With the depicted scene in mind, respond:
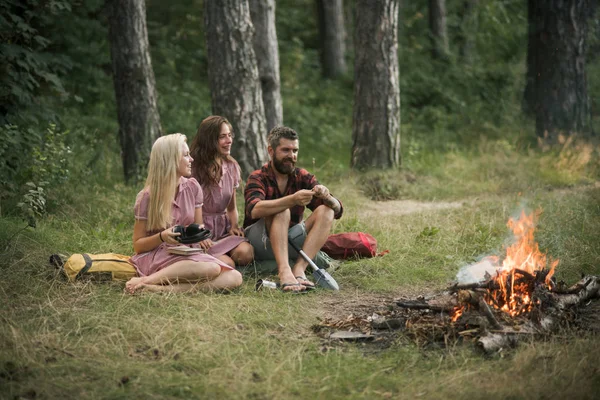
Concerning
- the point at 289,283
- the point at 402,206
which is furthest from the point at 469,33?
the point at 289,283

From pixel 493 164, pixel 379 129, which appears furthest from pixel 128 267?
pixel 493 164

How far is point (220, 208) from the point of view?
6.56m

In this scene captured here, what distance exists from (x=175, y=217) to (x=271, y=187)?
0.97 meters

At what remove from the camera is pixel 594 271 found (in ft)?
20.4

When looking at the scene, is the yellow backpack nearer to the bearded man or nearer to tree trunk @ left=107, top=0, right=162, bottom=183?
the bearded man

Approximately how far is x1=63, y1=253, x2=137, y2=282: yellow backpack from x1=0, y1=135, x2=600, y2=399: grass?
0.12m

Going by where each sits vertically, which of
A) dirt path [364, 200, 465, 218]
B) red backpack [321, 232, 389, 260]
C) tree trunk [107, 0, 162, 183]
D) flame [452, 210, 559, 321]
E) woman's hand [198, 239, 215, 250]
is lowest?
dirt path [364, 200, 465, 218]

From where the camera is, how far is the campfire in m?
4.62

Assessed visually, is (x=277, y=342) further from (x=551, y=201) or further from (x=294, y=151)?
(x=551, y=201)

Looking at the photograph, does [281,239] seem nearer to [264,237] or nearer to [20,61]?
[264,237]

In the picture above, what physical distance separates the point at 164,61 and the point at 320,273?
12.1m

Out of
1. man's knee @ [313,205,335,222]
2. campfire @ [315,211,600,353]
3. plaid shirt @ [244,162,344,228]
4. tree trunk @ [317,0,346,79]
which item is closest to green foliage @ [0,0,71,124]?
plaid shirt @ [244,162,344,228]

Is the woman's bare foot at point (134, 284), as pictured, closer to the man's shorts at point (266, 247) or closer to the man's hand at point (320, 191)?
the man's shorts at point (266, 247)

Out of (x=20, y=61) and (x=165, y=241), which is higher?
(x=20, y=61)
